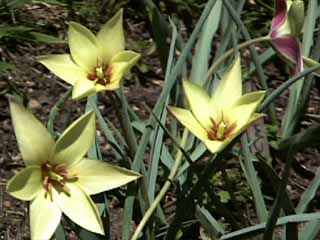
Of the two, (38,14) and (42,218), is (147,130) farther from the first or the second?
(38,14)

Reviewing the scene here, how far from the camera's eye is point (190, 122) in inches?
47.8

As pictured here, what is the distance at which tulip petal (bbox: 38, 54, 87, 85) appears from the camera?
1261 millimetres

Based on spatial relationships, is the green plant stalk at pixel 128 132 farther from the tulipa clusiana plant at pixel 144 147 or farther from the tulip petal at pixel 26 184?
the tulip petal at pixel 26 184

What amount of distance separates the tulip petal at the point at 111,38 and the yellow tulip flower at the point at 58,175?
0.45 ft

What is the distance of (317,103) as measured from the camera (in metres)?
2.19

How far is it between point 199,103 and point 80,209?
22 cm

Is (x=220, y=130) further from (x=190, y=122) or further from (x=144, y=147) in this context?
(x=144, y=147)

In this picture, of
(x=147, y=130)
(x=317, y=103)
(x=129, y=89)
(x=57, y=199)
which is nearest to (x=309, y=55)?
(x=317, y=103)

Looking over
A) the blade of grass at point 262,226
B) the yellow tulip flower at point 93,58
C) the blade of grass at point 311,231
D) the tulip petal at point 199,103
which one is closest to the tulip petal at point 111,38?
the yellow tulip flower at point 93,58

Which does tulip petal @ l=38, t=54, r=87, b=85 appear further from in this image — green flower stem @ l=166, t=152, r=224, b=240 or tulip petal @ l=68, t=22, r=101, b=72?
green flower stem @ l=166, t=152, r=224, b=240

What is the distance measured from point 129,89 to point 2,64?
0.36 m

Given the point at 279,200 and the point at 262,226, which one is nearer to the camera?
the point at 279,200

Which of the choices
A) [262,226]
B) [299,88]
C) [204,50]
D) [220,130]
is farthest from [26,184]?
[299,88]

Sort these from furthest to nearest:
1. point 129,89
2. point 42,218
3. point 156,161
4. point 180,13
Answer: point 180,13
point 129,89
point 156,161
point 42,218
